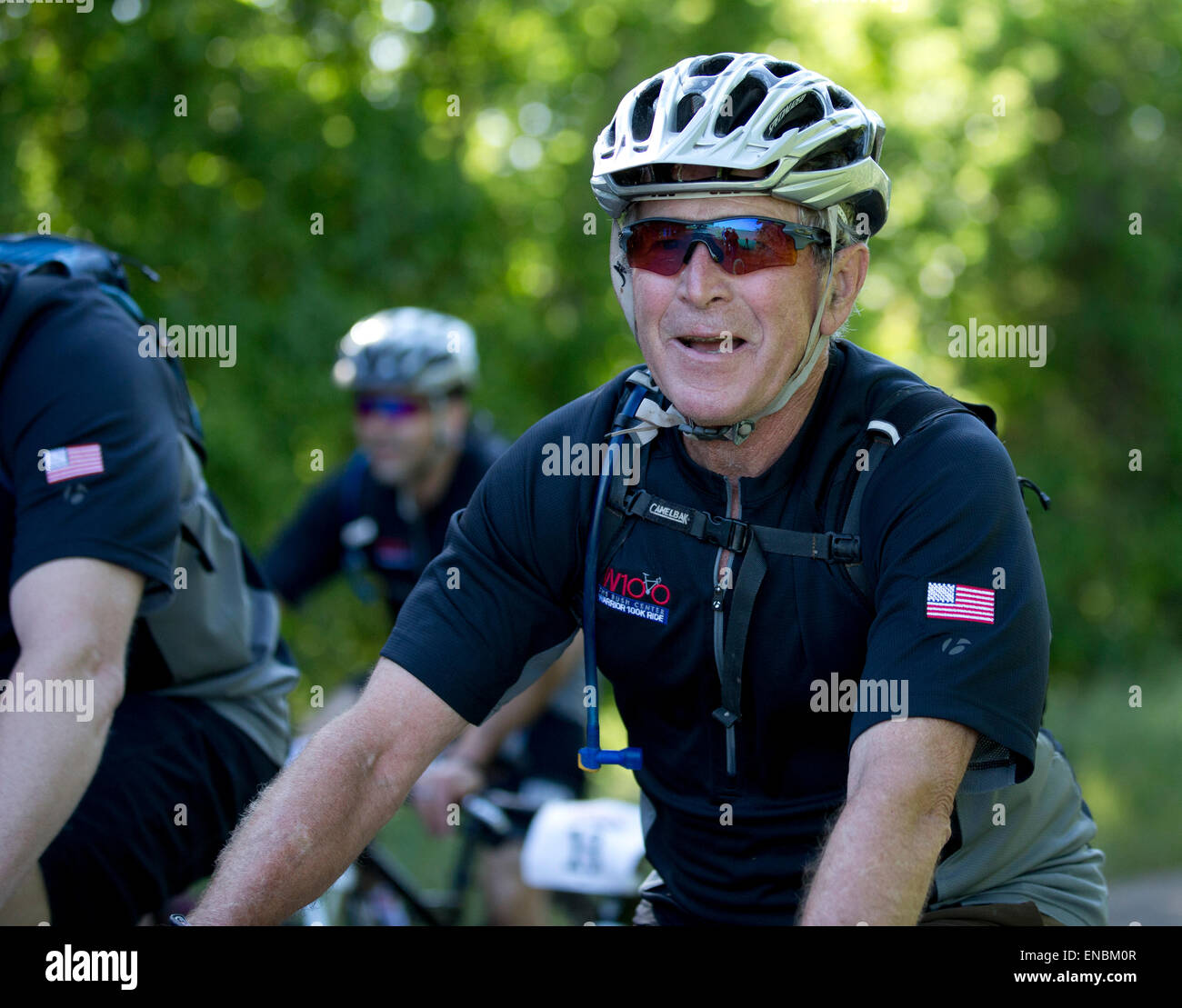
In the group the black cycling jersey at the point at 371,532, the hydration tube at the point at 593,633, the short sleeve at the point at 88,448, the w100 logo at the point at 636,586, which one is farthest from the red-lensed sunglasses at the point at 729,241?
the black cycling jersey at the point at 371,532

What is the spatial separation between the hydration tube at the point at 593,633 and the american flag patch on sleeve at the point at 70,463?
109 centimetres

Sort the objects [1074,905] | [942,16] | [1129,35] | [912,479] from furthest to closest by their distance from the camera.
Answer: [1129,35]
[942,16]
[1074,905]
[912,479]

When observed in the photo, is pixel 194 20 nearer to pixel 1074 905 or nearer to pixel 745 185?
pixel 745 185

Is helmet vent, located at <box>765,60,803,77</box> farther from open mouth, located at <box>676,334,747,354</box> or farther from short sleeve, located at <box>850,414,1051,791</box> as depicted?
short sleeve, located at <box>850,414,1051,791</box>

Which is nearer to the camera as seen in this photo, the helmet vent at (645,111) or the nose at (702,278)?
the nose at (702,278)

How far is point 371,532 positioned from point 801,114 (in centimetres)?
356

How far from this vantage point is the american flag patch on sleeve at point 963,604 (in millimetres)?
2441

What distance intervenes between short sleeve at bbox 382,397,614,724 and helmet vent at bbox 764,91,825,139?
698 millimetres

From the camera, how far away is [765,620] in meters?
2.76

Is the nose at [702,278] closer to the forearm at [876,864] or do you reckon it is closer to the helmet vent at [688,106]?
the helmet vent at [688,106]

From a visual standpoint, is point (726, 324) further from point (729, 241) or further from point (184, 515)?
point (184, 515)

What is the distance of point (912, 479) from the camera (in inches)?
102
